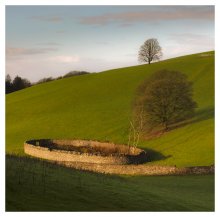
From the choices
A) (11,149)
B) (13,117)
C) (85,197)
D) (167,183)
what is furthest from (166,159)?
(13,117)

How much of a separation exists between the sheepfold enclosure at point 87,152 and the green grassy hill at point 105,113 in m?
2.48

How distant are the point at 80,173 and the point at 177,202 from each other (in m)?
6.20

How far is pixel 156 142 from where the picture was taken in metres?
61.8

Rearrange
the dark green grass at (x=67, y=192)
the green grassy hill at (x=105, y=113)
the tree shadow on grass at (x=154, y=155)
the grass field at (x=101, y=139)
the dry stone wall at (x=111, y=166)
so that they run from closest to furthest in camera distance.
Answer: the dark green grass at (x=67, y=192)
the grass field at (x=101, y=139)
the dry stone wall at (x=111, y=166)
the tree shadow on grass at (x=154, y=155)
the green grassy hill at (x=105, y=113)

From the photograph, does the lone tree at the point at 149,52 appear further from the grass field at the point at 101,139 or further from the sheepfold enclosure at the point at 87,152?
the sheepfold enclosure at the point at 87,152

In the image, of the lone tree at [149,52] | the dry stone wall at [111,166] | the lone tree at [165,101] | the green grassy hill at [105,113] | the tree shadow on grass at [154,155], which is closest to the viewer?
the dry stone wall at [111,166]

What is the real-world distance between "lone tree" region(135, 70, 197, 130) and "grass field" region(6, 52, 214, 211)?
277 centimetres

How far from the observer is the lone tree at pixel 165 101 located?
64.2 metres

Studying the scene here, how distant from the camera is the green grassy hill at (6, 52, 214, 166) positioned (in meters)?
57.5

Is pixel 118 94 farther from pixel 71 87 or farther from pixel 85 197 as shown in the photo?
pixel 85 197

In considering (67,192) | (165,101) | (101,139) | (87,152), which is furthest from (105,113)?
(67,192)

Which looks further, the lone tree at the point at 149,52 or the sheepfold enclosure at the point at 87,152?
the lone tree at the point at 149,52

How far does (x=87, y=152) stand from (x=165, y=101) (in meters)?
14.0

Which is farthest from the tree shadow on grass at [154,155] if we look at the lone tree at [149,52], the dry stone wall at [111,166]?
the lone tree at [149,52]
